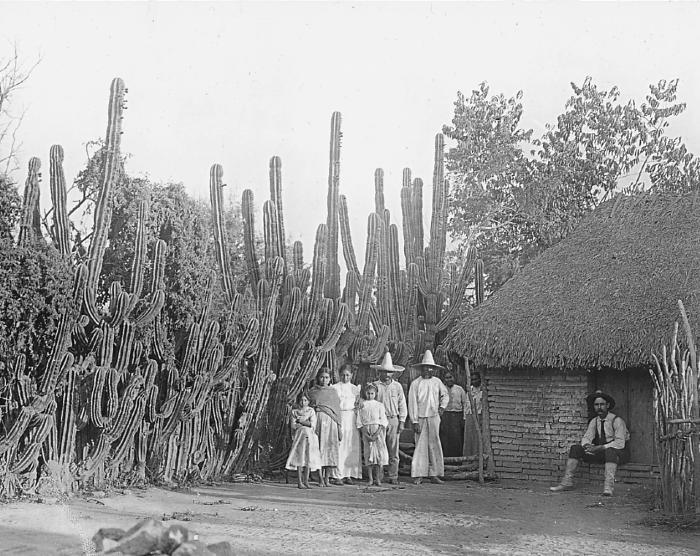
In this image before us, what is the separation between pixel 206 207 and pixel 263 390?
19.3 m

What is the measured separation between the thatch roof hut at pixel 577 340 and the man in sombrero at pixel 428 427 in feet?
2.75

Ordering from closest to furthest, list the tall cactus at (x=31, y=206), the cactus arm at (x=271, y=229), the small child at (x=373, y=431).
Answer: the tall cactus at (x=31, y=206) → the small child at (x=373, y=431) → the cactus arm at (x=271, y=229)

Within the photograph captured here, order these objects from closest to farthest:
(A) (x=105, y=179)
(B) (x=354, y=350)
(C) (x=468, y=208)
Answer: (A) (x=105, y=179), (B) (x=354, y=350), (C) (x=468, y=208)

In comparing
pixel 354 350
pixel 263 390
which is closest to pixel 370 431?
pixel 263 390

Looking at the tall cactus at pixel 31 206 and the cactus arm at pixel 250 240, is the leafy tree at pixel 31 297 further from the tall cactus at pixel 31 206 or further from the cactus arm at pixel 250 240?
the cactus arm at pixel 250 240

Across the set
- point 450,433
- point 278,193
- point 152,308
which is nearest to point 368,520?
point 152,308

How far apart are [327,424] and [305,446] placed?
617 millimetres

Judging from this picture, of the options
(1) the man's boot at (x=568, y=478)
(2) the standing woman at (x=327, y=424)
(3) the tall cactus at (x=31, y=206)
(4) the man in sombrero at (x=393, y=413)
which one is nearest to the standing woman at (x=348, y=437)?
(2) the standing woman at (x=327, y=424)

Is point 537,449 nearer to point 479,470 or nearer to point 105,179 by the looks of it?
point 479,470

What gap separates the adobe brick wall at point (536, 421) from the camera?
13.0 m

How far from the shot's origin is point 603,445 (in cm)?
1179

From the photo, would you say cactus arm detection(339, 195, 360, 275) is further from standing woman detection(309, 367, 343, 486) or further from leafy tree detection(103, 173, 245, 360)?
standing woman detection(309, 367, 343, 486)

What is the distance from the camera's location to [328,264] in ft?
51.8

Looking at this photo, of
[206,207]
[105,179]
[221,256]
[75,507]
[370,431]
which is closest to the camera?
[75,507]
